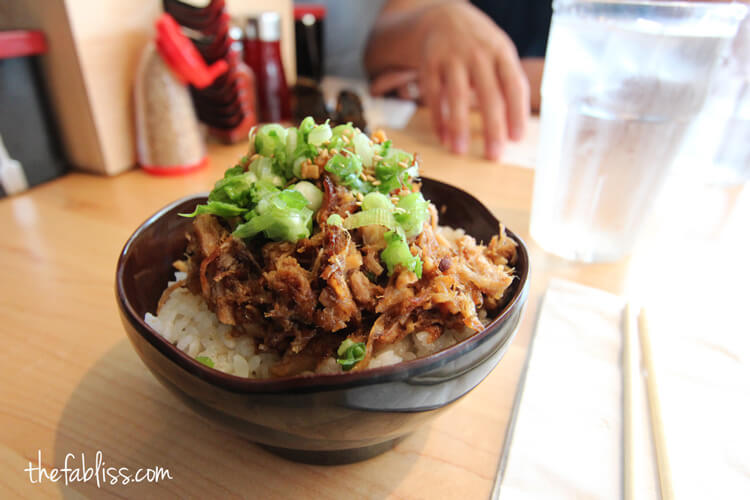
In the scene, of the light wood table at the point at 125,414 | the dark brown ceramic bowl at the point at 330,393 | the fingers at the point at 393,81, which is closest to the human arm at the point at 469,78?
the fingers at the point at 393,81

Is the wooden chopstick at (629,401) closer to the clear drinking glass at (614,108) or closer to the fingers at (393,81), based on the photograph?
the clear drinking glass at (614,108)

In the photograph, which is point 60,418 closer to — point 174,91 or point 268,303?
point 268,303

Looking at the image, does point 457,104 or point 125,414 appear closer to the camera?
point 125,414

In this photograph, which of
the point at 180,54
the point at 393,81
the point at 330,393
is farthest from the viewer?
the point at 393,81

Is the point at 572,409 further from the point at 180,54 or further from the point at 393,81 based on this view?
the point at 393,81

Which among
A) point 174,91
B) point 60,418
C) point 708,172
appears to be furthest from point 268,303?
point 708,172

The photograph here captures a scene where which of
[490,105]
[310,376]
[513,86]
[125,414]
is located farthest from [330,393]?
[513,86]
